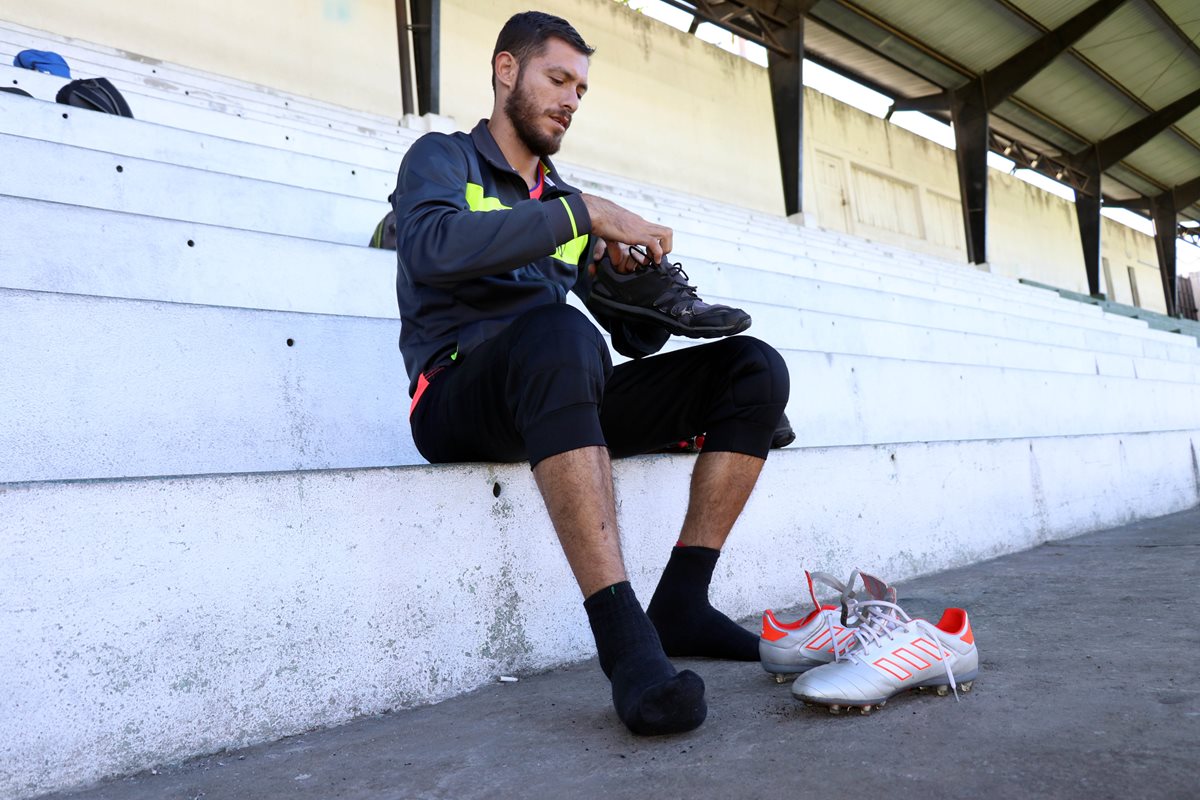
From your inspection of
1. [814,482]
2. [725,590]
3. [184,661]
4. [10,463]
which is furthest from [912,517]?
[10,463]

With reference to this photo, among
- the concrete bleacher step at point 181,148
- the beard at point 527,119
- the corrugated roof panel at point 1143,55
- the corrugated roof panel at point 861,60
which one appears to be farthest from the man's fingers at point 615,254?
the corrugated roof panel at point 1143,55

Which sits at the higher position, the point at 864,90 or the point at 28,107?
the point at 864,90

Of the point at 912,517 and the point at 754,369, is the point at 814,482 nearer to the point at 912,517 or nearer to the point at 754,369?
the point at 912,517

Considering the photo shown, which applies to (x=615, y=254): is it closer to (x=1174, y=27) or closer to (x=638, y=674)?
(x=638, y=674)

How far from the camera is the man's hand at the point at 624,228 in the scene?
1244mm

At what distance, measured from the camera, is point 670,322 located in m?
1.40

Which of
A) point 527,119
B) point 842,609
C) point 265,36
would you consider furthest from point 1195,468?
point 265,36

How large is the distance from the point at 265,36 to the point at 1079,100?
1081 centimetres

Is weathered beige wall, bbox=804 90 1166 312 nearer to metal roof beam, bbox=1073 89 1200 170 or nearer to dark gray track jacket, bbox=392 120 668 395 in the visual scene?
metal roof beam, bbox=1073 89 1200 170

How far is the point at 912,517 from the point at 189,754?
5.26 feet

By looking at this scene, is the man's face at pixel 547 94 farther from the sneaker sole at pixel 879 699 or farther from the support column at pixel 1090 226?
the support column at pixel 1090 226

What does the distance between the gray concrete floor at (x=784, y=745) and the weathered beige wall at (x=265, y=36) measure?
5.72 meters

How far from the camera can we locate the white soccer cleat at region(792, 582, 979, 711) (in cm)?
106

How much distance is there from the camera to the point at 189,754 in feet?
3.33
